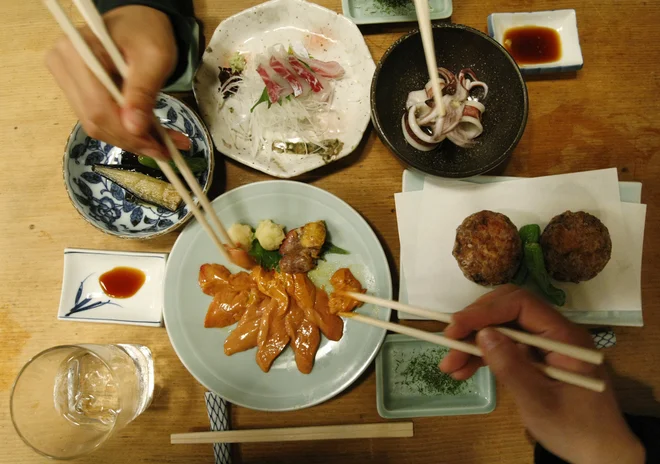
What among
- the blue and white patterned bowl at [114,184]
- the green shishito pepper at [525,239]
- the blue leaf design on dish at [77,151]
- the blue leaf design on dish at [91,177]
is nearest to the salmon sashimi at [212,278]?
the blue and white patterned bowl at [114,184]

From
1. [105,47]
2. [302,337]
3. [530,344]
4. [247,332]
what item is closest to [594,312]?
[530,344]

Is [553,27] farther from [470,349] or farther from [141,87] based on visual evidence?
[141,87]

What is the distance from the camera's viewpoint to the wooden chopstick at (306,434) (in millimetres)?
1934

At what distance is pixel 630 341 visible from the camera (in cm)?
201

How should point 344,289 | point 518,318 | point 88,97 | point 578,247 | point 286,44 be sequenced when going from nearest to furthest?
point 88,97 → point 518,318 → point 578,247 → point 344,289 → point 286,44

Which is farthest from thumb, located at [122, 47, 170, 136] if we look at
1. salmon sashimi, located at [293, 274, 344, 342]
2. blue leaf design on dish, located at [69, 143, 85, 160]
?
salmon sashimi, located at [293, 274, 344, 342]

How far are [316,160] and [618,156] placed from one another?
1.55 m

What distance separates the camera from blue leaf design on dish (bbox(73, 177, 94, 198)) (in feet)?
6.60

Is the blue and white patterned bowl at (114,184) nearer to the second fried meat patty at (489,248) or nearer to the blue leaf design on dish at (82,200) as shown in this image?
the blue leaf design on dish at (82,200)

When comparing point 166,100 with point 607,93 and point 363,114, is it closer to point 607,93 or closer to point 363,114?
point 363,114

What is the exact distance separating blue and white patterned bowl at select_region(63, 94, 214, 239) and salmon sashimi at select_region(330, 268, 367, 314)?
2.44 ft

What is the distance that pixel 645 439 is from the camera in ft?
5.75

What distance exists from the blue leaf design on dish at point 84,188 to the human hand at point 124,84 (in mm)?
567

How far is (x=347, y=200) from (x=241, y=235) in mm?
564
